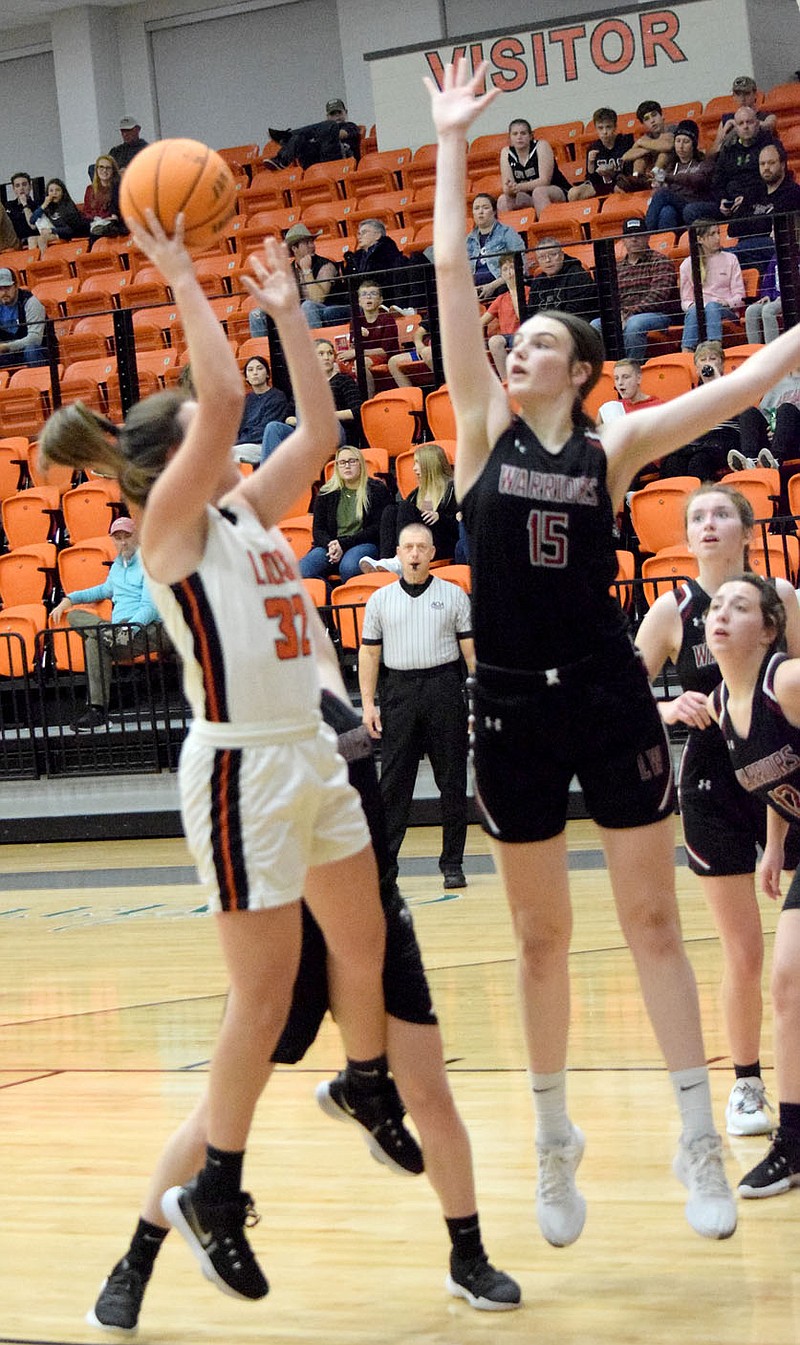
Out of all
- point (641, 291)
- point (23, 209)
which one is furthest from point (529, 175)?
point (23, 209)

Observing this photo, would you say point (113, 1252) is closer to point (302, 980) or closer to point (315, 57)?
point (302, 980)

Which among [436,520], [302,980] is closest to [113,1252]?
[302,980]

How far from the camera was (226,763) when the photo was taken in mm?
2803

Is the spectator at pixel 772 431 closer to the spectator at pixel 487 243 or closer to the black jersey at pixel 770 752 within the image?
the spectator at pixel 487 243

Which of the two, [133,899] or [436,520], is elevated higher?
[436,520]

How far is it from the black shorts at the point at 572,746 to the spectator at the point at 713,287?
8.57m

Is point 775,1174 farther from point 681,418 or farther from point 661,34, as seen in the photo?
point 661,34

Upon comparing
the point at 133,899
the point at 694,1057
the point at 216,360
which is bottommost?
the point at 133,899

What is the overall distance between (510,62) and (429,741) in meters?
10.1

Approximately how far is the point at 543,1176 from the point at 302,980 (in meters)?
0.61

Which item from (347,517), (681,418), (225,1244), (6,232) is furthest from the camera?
(6,232)

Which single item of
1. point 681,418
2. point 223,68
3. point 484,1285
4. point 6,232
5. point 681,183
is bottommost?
point 484,1285

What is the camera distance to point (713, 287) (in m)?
11.5

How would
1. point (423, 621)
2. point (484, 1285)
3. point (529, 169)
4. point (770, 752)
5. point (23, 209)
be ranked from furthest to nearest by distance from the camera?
point (23, 209), point (529, 169), point (423, 621), point (770, 752), point (484, 1285)
